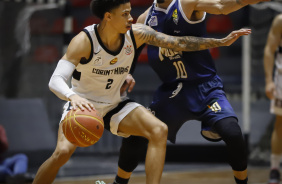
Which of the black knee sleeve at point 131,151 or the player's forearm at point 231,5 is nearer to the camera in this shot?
the player's forearm at point 231,5

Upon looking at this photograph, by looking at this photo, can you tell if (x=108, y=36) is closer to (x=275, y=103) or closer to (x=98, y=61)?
(x=98, y=61)

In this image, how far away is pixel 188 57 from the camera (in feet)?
16.7

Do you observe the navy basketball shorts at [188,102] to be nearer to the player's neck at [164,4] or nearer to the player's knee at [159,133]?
the player's knee at [159,133]

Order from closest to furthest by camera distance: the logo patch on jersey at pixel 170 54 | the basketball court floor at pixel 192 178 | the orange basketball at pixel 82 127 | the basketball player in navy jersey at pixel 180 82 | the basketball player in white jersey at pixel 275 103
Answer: the orange basketball at pixel 82 127 < the basketball player in navy jersey at pixel 180 82 < the logo patch on jersey at pixel 170 54 < the basketball player in white jersey at pixel 275 103 < the basketball court floor at pixel 192 178

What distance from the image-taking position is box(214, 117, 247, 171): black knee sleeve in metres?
4.66

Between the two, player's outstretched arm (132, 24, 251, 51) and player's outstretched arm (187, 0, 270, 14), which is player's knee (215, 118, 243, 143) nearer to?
player's outstretched arm (132, 24, 251, 51)

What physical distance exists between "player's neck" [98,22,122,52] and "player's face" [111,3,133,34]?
0.30ft

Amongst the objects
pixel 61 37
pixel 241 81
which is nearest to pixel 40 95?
pixel 61 37

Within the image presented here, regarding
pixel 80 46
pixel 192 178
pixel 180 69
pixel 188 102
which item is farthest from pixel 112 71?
pixel 192 178

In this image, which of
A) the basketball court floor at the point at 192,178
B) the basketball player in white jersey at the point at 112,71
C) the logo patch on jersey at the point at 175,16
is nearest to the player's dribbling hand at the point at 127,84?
the basketball player in white jersey at the point at 112,71

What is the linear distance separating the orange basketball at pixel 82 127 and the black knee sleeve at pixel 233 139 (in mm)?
1072

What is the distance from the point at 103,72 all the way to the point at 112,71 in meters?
0.08

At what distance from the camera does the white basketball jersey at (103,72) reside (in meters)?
4.65

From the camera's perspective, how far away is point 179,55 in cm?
508
